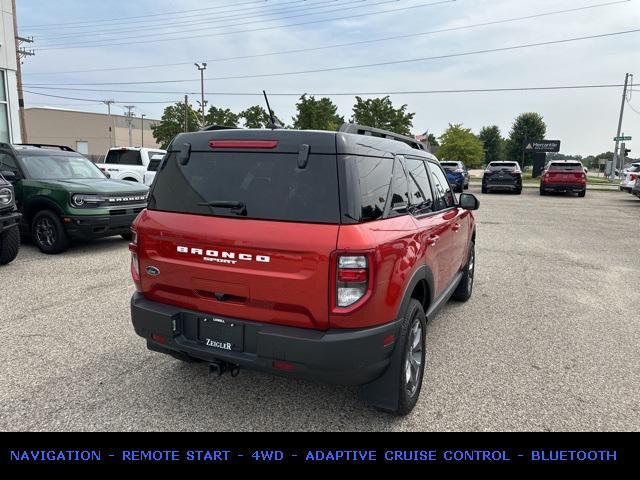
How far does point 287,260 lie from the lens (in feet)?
8.34

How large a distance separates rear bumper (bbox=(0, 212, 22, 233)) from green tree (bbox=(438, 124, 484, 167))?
170ft

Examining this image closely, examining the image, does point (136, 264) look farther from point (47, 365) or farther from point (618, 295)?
point (618, 295)

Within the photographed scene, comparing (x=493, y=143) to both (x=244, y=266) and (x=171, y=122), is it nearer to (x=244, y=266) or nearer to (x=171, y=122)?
(x=171, y=122)

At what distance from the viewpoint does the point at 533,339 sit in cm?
444

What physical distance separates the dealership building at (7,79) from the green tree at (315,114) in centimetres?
2549

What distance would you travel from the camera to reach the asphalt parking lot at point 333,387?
3.01 meters

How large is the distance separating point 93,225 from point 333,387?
5894mm

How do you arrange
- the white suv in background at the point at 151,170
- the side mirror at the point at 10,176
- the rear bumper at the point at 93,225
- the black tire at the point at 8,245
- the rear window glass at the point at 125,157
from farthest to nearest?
1. the rear window glass at the point at 125,157
2. the white suv in background at the point at 151,170
3. the side mirror at the point at 10,176
4. the rear bumper at the point at 93,225
5. the black tire at the point at 8,245

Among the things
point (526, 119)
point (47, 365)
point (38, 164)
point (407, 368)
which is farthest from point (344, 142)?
point (526, 119)

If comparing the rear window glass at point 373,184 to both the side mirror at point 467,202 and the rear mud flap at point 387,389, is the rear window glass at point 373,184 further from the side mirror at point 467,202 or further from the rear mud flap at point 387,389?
the side mirror at point 467,202

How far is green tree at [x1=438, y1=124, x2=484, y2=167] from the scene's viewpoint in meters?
54.0

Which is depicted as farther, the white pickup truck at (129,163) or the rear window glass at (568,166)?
the rear window glass at (568,166)

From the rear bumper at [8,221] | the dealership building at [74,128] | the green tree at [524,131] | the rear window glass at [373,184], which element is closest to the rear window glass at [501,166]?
the rear bumper at [8,221]
